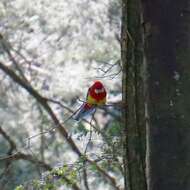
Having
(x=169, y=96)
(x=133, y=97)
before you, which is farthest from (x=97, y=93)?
(x=169, y=96)

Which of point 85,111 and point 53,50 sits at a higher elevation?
point 53,50

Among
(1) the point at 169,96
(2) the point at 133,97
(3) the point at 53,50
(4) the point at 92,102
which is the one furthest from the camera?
(3) the point at 53,50

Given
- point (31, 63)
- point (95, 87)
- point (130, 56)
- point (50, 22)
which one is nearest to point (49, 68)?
point (31, 63)

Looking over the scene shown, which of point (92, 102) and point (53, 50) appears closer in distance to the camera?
point (92, 102)

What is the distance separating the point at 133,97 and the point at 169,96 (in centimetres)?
24

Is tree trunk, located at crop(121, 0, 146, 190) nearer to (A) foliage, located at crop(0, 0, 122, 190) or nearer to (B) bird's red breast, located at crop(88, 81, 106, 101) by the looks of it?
(B) bird's red breast, located at crop(88, 81, 106, 101)

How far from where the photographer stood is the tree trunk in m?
1.71

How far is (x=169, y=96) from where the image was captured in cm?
151

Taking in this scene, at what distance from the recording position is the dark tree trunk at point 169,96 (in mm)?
1485

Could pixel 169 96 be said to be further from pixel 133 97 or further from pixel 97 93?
pixel 97 93

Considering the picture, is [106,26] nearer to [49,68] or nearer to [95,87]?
[49,68]

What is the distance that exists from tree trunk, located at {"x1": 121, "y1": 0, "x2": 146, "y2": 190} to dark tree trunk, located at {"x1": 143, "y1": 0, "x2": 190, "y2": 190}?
17 cm

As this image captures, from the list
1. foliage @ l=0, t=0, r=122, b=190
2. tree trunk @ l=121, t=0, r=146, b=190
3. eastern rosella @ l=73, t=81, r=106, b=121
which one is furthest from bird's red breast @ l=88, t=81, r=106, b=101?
foliage @ l=0, t=0, r=122, b=190

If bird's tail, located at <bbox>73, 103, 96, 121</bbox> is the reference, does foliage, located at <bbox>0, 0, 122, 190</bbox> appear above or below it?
above
